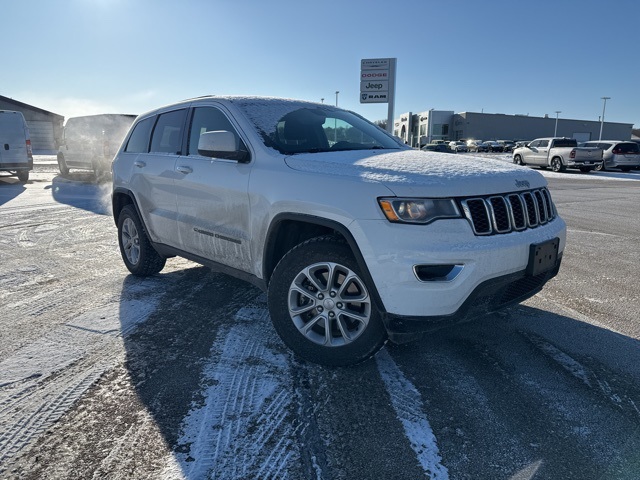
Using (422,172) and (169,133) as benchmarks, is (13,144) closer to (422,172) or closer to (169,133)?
(169,133)

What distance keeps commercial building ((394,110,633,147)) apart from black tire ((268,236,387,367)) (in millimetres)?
75960

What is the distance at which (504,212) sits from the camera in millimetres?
2721

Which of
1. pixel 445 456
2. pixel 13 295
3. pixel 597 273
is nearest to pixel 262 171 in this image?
pixel 445 456

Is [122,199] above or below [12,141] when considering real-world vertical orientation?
below

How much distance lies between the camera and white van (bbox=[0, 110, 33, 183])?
46.4 feet

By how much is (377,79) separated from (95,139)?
10.5m

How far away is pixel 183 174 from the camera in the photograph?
3.90 metres

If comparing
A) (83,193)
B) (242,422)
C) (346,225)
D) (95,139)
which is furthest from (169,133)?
(95,139)

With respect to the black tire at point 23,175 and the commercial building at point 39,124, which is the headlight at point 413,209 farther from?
the commercial building at point 39,124

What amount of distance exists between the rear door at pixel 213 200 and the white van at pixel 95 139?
11.6 metres

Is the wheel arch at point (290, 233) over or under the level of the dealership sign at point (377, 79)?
under

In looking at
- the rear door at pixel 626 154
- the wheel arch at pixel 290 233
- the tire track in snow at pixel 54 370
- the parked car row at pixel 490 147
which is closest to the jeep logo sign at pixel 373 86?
the rear door at pixel 626 154

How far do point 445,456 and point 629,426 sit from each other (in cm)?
102

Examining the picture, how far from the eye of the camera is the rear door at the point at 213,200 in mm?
3318
